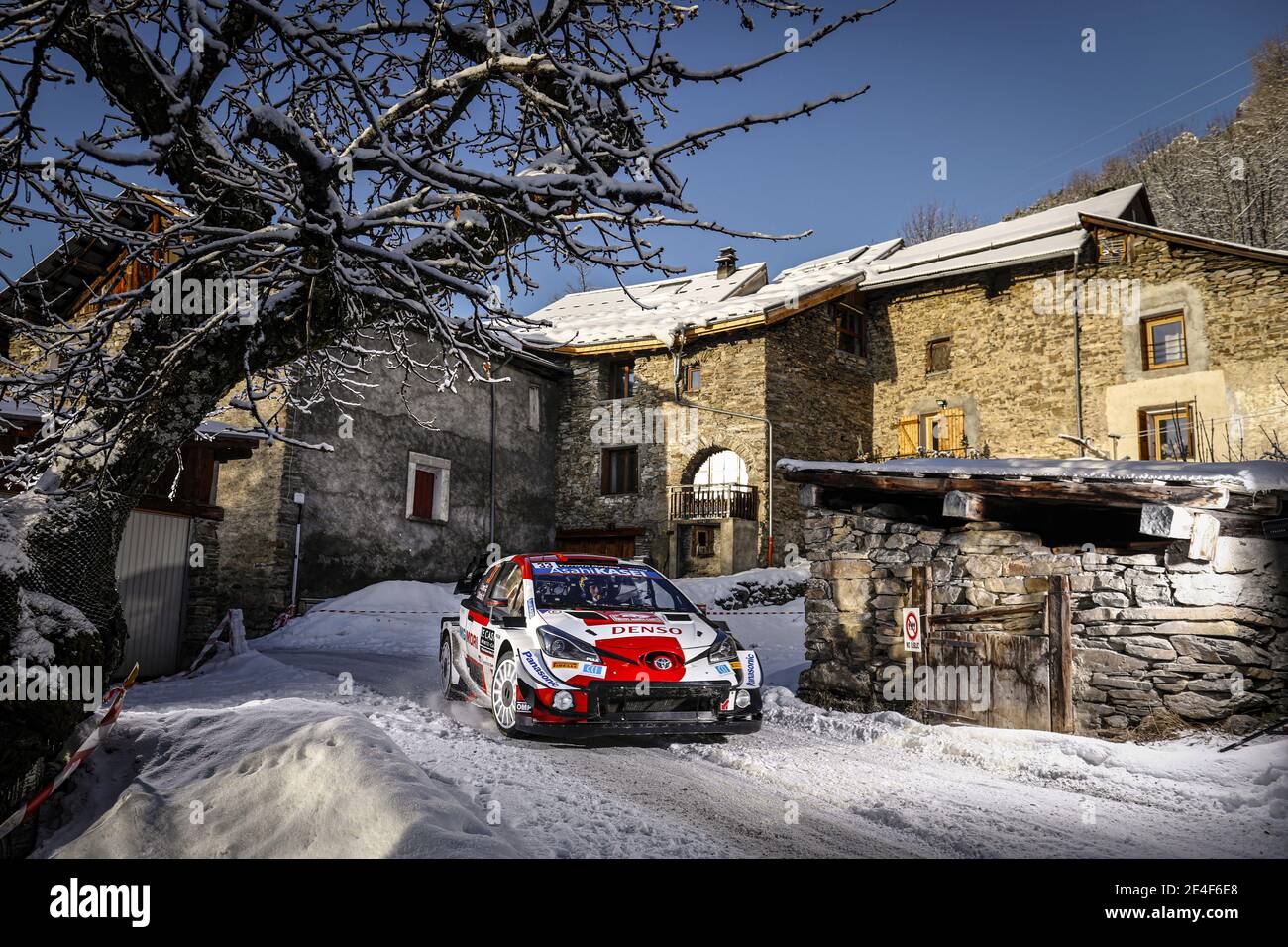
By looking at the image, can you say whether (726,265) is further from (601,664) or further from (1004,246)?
(601,664)

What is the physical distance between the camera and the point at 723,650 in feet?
22.3

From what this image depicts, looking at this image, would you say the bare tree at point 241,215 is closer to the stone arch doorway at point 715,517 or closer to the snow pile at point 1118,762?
the snow pile at point 1118,762

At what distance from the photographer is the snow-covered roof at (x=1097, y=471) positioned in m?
6.87

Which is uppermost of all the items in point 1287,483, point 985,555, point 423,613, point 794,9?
point 794,9

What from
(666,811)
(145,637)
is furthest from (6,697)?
(145,637)

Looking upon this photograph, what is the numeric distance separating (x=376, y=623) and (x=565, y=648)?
12.0 metres

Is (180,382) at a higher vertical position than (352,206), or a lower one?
lower

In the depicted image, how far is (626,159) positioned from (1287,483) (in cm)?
626

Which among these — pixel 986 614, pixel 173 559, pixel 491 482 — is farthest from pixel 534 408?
pixel 986 614

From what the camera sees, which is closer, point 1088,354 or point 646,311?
point 1088,354

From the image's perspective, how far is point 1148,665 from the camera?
732cm

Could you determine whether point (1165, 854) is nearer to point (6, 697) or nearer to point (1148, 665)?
point (1148, 665)

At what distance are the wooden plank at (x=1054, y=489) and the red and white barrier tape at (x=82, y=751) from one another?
281 inches

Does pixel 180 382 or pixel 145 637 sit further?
pixel 145 637
